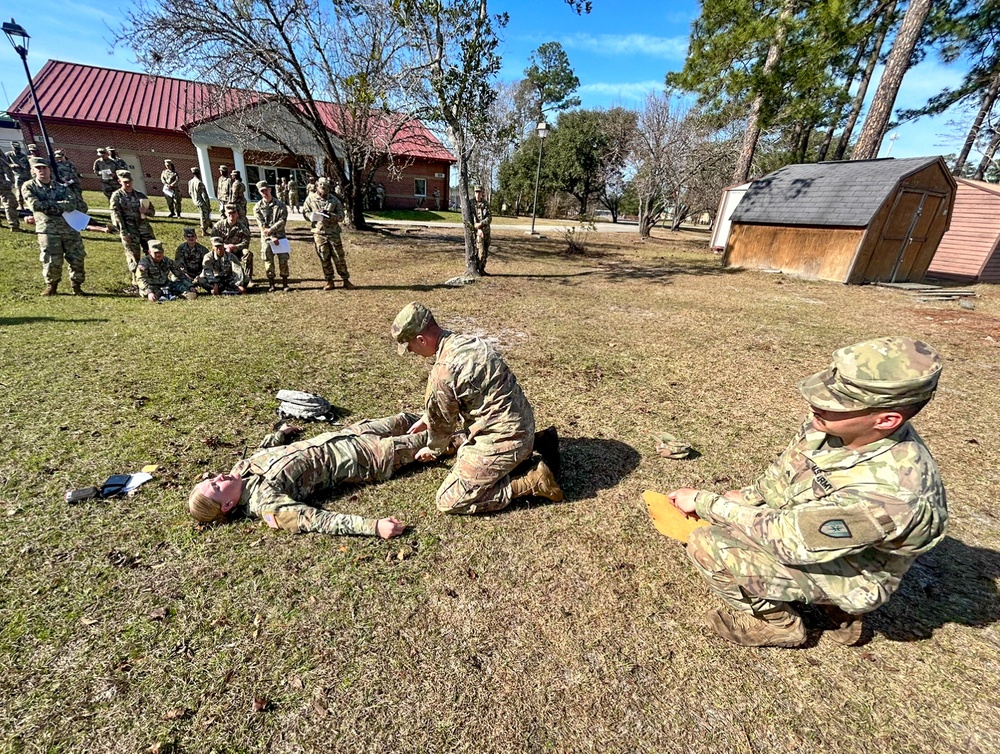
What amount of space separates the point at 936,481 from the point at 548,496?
7.16 ft

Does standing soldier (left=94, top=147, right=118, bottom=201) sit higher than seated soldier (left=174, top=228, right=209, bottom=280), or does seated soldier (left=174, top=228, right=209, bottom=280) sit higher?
standing soldier (left=94, top=147, right=118, bottom=201)

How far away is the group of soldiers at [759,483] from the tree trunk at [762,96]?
18342 mm

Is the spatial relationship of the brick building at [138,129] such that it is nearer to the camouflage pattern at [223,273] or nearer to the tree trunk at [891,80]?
the camouflage pattern at [223,273]

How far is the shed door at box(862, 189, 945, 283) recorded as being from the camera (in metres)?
12.2

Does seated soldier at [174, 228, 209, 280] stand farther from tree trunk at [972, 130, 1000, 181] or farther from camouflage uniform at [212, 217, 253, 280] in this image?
tree trunk at [972, 130, 1000, 181]

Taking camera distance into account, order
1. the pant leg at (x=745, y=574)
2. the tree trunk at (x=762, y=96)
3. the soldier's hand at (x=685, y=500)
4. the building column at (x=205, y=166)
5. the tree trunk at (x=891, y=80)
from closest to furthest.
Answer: the pant leg at (x=745, y=574) < the soldier's hand at (x=685, y=500) < the tree trunk at (x=891, y=80) < the tree trunk at (x=762, y=96) < the building column at (x=205, y=166)

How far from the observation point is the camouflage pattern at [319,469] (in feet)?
9.92

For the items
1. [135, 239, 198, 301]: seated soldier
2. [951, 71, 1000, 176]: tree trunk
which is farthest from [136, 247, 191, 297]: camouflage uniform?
[951, 71, 1000, 176]: tree trunk

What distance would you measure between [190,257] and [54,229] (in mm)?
1933

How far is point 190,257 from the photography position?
8.90 meters

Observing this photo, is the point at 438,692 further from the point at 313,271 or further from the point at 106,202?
the point at 106,202

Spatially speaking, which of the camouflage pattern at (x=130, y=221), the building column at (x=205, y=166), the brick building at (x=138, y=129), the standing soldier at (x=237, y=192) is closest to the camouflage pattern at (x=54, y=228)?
the camouflage pattern at (x=130, y=221)

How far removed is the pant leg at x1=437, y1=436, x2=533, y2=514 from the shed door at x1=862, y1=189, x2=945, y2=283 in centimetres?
1444

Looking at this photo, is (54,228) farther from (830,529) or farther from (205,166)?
(205,166)
